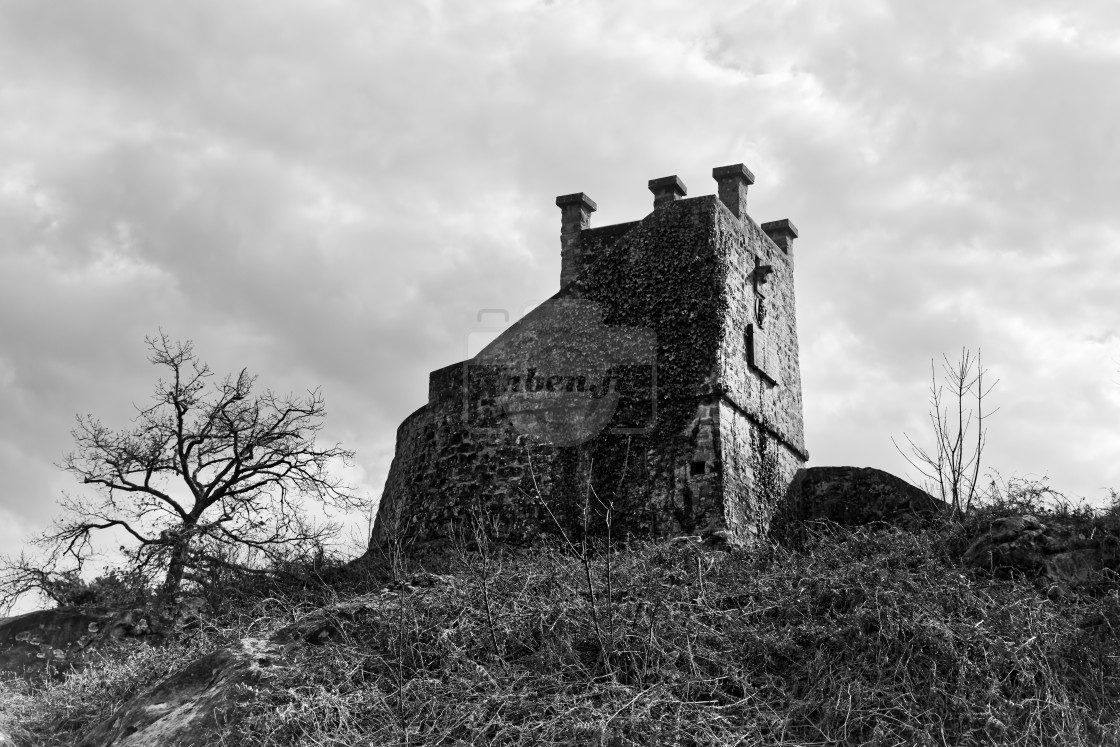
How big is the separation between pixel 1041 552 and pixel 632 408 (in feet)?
20.7

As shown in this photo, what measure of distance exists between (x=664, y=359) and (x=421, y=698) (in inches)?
322

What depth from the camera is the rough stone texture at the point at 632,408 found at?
14.4 meters

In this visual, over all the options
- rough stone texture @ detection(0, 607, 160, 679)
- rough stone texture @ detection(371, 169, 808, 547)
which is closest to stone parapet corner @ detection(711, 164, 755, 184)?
rough stone texture @ detection(371, 169, 808, 547)

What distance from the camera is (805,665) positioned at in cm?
759

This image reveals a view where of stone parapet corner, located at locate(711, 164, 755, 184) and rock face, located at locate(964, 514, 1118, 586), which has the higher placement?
stone parapet corner, located at locate(711, 164, 755, 184)

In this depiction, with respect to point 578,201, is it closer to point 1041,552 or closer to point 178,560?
point 178,560

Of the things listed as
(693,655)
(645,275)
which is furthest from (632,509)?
(693,655)

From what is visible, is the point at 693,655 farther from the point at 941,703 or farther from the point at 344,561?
the point at 344,561

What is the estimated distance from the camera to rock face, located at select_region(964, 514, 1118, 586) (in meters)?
9.18

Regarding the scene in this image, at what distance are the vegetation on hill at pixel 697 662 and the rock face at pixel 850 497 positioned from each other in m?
5.63

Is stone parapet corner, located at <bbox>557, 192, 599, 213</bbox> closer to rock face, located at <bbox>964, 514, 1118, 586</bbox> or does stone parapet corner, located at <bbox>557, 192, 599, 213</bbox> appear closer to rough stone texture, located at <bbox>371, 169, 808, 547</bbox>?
rough stone texture, located at <bbox>371, 169, 808, 547</bbox>

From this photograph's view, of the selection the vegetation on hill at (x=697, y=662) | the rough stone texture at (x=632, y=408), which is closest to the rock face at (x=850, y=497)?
the rough stone texture at (x=632, y=408)

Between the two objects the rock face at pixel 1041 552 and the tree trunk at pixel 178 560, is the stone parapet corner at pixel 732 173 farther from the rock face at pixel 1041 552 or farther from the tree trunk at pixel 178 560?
the tree trunk at pixel 178 560

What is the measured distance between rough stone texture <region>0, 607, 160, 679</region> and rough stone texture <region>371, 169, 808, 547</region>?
316 cm
